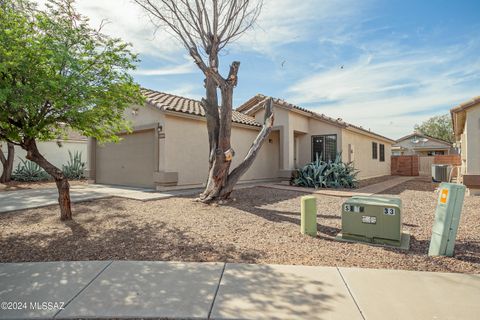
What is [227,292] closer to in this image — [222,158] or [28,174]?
[222,158]

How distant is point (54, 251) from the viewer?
15.1ft

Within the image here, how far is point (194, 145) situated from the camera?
12.3m

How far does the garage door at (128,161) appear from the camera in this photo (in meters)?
12.2

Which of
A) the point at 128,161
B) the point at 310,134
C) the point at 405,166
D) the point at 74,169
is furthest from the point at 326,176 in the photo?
the point at 74,169

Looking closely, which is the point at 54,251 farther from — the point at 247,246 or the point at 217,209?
the point at 217,209

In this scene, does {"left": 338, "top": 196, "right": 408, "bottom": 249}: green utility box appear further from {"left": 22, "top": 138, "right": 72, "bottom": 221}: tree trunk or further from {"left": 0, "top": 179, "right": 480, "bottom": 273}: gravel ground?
{"left": 22, "top": 138, "right": 72, "bottom": 221}: tree trunk

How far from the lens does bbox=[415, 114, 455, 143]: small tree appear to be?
162 feet

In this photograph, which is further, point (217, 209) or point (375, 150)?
point (375, 150)

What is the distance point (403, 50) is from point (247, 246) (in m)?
9.95

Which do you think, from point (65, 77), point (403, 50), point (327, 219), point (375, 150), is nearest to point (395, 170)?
point (375, 150)

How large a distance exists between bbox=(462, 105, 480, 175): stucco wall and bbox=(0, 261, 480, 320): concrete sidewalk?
338 inches

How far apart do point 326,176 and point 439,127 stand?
50.8 m

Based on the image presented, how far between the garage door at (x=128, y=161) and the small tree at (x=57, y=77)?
5.25 m

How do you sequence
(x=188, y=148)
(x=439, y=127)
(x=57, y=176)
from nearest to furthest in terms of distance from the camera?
(x=57, y=176), (x=188, y=148), (x=439, y=127)
